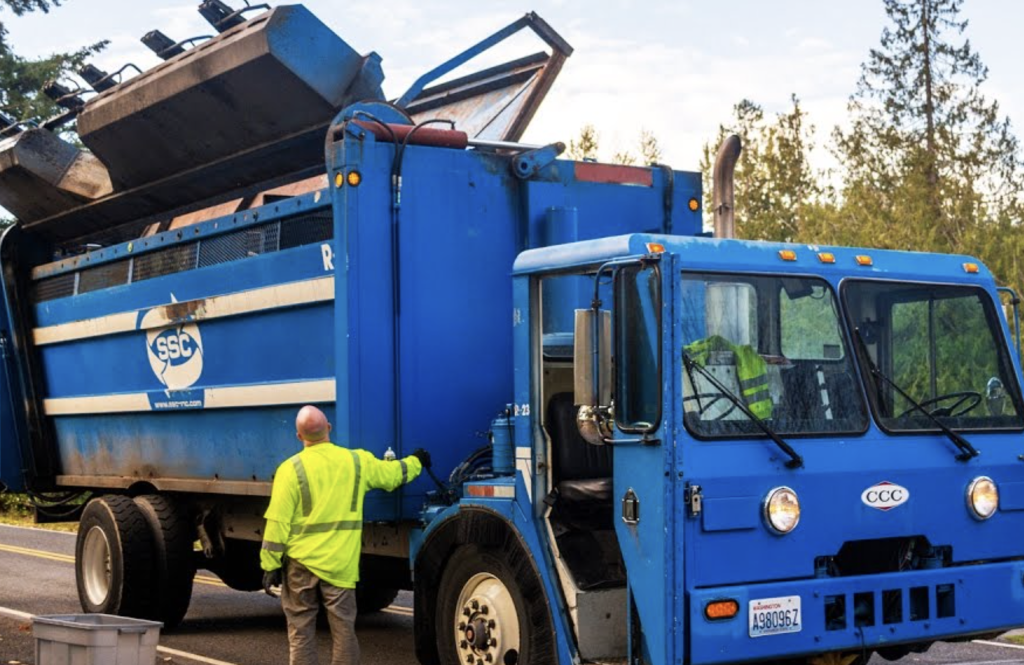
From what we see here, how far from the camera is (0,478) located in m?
11.8

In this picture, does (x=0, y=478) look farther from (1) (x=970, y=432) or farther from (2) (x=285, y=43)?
(1) (x=970, y=432)

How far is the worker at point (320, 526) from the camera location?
23.6 ft

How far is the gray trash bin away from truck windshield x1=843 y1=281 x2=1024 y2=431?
11.2ft

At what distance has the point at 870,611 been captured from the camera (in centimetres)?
619

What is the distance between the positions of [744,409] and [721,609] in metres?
0.82

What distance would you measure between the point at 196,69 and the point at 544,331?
4.07m

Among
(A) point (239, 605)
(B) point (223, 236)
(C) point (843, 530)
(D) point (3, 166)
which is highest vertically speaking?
(D) point (3, 166)

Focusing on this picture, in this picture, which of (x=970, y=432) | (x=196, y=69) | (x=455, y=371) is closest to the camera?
(x=970, y=432)

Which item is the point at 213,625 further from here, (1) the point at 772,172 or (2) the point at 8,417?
(1) the point at 772,172

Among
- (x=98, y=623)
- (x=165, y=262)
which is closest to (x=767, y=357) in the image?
(x=98, y=623)

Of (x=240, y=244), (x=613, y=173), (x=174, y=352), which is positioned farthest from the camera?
(x=174, y=352)

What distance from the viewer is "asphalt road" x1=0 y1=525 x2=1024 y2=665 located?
909cm

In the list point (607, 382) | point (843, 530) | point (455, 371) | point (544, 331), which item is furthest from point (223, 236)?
point (843, 530)

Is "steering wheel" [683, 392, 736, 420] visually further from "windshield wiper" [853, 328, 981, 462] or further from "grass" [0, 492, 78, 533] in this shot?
"grass" [0, 492, 78, 533]
